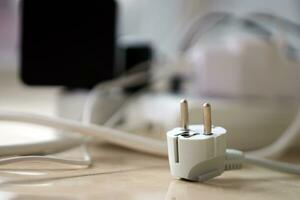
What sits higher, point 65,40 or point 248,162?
point 65,40

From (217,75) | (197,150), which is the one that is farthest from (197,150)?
(217,75)

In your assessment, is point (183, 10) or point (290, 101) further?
point (183, 10)

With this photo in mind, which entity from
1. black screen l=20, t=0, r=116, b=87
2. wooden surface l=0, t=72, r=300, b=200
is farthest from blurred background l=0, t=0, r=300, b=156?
wooden surface l=0, t=72, r=300, b=200

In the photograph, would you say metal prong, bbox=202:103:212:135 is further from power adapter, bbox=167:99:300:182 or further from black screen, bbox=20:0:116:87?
black screen, bbox=20:0:116:87

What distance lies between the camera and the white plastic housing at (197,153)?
0.36 meters

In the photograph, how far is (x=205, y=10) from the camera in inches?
32.8

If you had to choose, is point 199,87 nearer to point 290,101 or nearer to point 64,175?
point 290,101

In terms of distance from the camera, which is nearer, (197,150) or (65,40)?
(197,150)

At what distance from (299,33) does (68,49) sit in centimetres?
38

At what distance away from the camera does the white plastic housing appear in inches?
14.1

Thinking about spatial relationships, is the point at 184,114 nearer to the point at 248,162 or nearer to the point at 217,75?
the point at 248,162

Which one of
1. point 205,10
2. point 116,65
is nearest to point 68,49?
point 116,65

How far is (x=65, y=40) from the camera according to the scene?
2.10 ft

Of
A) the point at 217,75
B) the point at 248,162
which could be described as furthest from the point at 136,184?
the point at 217,75
